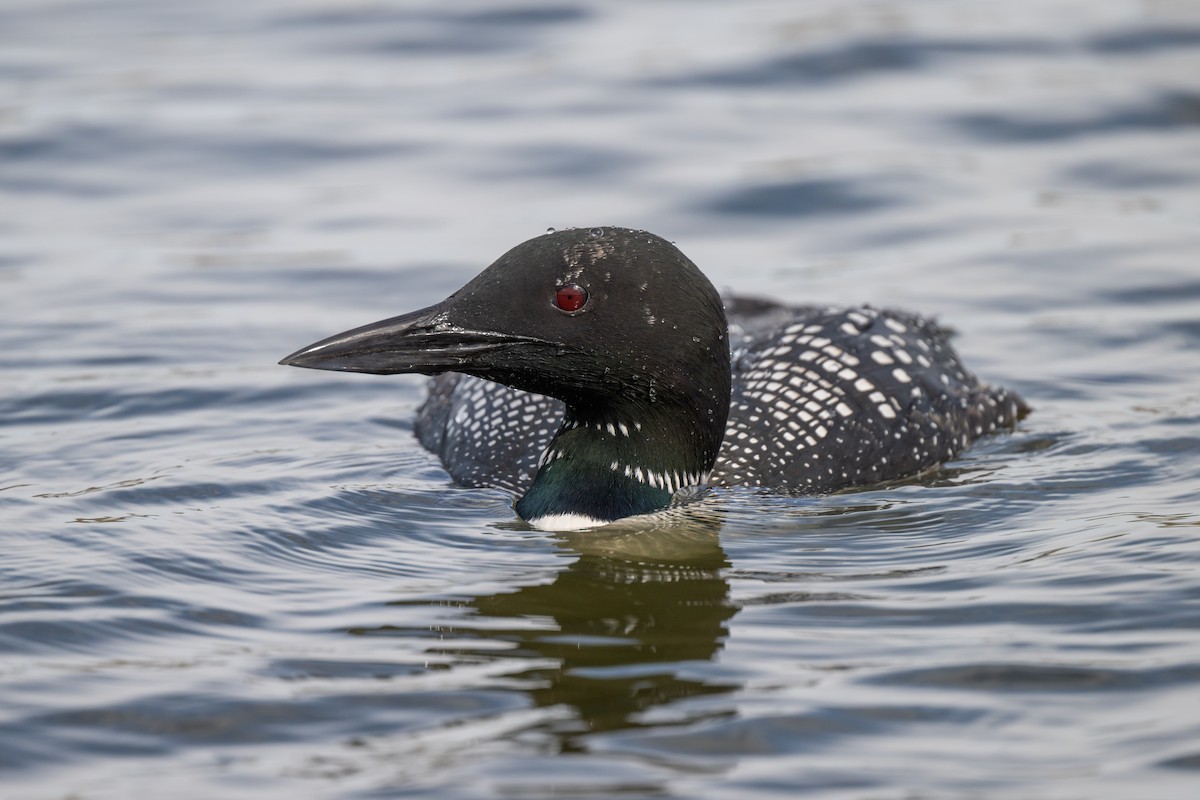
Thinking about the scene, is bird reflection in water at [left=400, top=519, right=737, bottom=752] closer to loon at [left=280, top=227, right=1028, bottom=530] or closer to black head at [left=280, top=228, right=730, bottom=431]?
loon at [left=280, top=227, right=1028, bottom=530]

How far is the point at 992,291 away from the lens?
806cm

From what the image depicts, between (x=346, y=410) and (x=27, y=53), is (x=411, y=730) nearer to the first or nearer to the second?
(x=346, y=410)

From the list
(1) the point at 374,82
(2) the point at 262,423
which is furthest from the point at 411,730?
(1) the point at 374,82

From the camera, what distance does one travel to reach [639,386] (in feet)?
16.7

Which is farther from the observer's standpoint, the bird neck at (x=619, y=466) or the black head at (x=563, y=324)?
the bird neck at (x=619, y=466)

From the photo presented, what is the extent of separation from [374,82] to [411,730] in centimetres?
832

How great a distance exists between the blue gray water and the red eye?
28.1 inches

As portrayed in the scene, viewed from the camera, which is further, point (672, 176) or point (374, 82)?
point (374, 82)

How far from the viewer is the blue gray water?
384cm

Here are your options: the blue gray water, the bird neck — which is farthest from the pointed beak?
the blue gray water

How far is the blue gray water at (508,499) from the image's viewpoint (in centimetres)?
384

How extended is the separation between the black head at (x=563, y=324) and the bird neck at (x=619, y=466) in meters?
0.19

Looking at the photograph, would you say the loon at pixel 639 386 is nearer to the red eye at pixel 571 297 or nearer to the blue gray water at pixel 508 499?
the red eye at pixel 571 297

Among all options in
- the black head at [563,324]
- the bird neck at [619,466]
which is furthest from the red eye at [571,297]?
the bird neck at [619,466]
